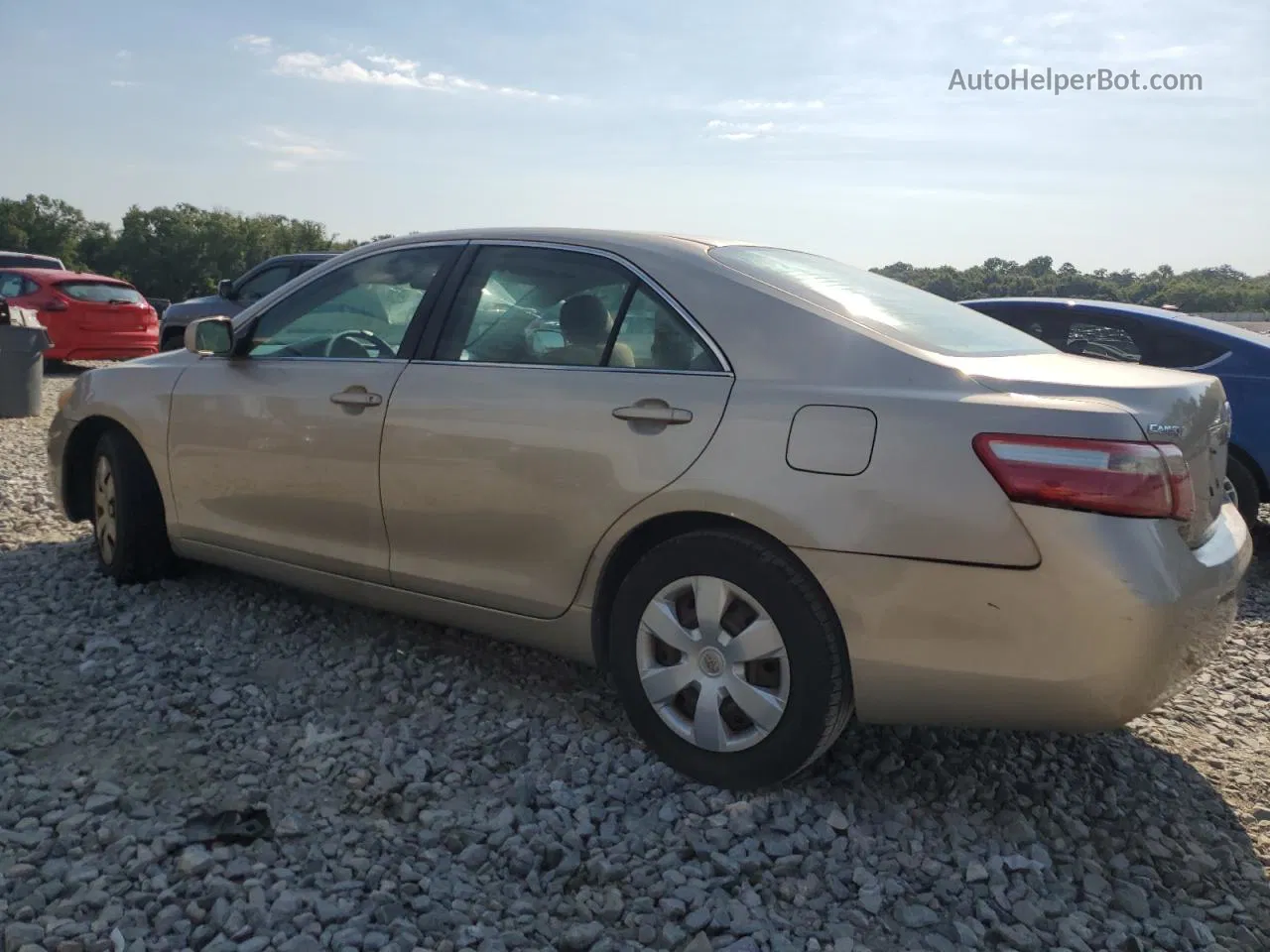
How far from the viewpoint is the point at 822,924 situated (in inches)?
99.1

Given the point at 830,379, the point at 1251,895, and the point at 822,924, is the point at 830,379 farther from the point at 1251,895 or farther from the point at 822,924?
the point at 1251,895

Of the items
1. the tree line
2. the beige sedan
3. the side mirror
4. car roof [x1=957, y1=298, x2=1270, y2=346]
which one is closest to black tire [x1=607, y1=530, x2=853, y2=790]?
the beige sedan

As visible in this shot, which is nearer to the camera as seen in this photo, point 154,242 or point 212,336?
point 212,336

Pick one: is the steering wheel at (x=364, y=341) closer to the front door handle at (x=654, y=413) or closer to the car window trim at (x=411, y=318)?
the car window trim at (x=411, y=318)

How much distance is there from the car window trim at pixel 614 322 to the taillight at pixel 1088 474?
820 mm

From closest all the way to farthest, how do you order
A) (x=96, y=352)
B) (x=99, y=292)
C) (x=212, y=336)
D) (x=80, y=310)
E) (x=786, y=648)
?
(x=786, y=648)
(x=212, y=336)
(x=80, y=310)
(x=96, y=352)
(x=99, y=292)

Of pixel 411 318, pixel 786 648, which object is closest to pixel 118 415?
pixel 411 318

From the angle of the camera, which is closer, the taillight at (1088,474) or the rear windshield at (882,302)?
the taillight at (1088,474)

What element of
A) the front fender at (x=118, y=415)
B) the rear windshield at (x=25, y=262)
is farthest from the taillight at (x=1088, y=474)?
the rear windshield at (x=25, y=262)

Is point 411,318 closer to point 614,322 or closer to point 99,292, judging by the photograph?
point 614,322

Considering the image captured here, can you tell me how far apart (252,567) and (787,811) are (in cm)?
243

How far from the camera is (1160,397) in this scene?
8.97 ft

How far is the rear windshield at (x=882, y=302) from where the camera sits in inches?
121

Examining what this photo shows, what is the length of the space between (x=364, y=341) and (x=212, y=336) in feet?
2.36
